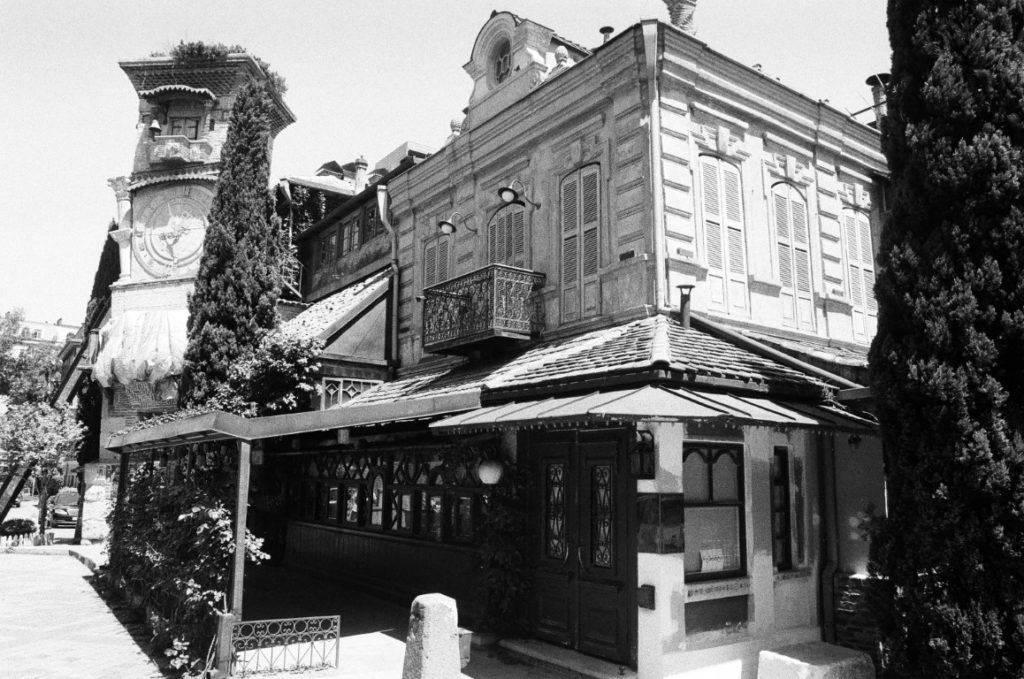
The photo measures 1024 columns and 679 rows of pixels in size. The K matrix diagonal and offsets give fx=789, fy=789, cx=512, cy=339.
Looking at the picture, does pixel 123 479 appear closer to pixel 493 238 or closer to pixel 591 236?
pixel 493 238


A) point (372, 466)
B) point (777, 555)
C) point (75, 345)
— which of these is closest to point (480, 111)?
point (372, 466)

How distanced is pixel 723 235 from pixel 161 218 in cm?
2054

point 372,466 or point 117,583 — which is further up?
point 372,466

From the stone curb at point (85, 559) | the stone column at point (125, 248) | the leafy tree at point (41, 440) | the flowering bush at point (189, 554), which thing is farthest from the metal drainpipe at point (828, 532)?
the stone column at point (125, 248)

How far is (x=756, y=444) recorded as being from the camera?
9320mm

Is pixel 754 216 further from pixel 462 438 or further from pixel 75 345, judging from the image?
pixel 75 345

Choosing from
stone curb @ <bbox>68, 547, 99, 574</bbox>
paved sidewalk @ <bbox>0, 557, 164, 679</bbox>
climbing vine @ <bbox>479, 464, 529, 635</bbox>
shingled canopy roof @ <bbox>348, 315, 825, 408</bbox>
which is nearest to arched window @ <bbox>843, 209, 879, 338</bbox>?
shingled canopy roof @ <bbox>348, 315, 825, 408</bbox>

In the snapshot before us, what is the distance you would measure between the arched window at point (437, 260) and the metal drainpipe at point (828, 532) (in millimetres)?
7445

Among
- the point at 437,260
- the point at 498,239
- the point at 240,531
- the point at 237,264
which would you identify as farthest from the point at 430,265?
the point at 240,531

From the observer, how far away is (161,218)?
84.4 ft

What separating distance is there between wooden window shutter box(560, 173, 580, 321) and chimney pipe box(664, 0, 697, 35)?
10.6 feet

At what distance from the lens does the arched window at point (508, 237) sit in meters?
12.9

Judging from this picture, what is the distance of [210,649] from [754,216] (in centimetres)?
924

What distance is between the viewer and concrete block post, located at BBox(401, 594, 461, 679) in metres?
6.82
